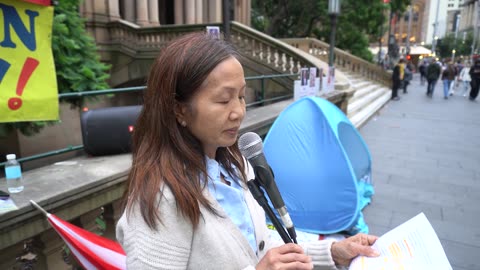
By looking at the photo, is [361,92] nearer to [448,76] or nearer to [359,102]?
[359,102]

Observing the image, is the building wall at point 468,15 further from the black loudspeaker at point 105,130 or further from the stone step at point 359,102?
the black loudspeaker at point 105,130

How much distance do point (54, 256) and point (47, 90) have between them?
3.49ft

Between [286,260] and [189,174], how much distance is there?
16.3 inches

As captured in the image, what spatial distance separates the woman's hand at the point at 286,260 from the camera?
1.12m

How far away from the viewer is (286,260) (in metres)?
1.12

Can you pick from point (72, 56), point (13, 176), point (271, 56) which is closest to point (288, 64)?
point (271, 56)

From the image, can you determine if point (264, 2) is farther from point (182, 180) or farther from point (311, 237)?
point (182, 180)

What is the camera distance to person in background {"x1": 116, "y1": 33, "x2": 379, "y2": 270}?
3.55ft

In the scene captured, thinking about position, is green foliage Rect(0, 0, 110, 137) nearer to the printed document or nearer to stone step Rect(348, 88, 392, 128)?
the printed document

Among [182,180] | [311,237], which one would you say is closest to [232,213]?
[182,180]

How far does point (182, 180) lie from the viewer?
1.14m

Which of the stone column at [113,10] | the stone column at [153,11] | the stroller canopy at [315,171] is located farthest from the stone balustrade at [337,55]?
the stroller canopy at [315,171]

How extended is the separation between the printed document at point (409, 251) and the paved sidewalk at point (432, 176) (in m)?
2.64

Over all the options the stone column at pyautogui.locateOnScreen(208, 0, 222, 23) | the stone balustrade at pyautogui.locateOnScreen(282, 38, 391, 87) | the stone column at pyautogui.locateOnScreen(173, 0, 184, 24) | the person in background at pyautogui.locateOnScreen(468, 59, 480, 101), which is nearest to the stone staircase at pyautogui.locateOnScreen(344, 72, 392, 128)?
the stone balustrade at pyautogui.locateOnScreen(282, 38, 391, 87)
